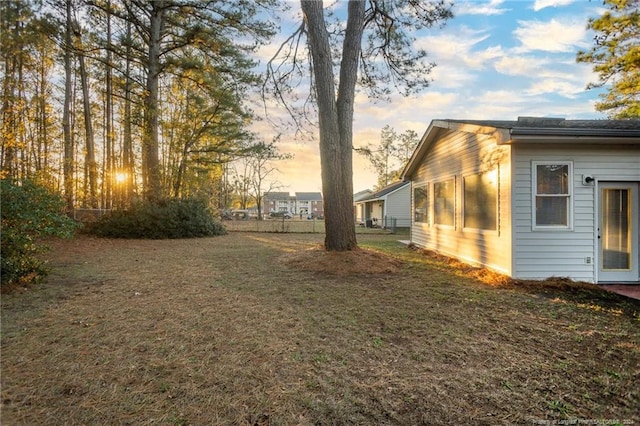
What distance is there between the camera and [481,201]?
7473mm

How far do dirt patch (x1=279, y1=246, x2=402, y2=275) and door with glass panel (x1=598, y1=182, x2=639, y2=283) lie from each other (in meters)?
4.09

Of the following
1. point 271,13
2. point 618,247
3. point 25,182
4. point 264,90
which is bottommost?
point 618,247

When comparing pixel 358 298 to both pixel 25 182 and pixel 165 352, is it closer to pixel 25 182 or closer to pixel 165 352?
pixel 165 352

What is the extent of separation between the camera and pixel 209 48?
538 inches

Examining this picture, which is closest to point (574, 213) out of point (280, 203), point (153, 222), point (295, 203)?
point (153, 222)

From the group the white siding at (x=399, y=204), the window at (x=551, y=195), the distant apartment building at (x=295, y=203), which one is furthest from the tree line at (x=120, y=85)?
the distant apartment building at (x=295, y=203)

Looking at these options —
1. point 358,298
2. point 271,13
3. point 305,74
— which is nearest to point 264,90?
point 305,74

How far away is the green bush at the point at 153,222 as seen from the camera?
46.2ft

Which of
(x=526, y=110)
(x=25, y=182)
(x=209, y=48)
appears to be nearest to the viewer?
(x=25, y=182)

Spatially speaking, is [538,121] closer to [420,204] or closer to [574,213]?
[574,213]

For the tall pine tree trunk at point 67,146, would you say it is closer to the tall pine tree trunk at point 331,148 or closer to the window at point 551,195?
the tall pine tree trunk at point 331,148

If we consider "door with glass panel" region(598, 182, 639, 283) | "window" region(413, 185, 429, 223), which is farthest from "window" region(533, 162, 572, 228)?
"window" region(413, 185, 429, 223)

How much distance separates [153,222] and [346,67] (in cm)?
1117

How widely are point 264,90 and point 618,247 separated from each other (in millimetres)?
9641
